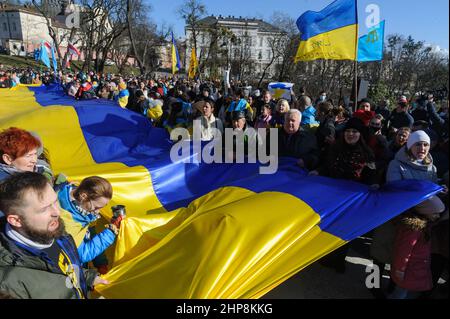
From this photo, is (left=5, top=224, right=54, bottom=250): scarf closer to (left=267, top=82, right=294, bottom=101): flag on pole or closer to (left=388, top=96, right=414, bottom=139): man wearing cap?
(left=388, top=96, right=414, bottom=139): man wearing cap

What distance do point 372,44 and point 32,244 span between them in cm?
636

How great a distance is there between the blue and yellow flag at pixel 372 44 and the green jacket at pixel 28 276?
6.09 m

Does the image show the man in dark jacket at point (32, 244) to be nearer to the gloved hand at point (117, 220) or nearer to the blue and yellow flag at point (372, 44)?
the gloved hand at point (117, 220)

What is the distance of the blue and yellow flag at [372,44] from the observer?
613cm

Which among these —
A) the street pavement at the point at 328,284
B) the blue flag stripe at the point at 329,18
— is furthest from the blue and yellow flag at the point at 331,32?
the street pavement at the point at 328,284

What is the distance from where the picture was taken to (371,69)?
24891 millimetres

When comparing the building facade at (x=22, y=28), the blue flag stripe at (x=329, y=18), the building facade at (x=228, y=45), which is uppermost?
the building facade at (x=22, y=28)

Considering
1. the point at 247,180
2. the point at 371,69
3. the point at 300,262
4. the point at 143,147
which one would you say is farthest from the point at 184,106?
the point at 371,69

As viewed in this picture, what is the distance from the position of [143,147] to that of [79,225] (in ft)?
10.1

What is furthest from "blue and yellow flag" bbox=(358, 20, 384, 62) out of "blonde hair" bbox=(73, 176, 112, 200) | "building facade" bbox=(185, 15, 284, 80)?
"building facade" bbox=(185, 15, 284, 80)

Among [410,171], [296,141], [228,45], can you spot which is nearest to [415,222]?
[410,171]

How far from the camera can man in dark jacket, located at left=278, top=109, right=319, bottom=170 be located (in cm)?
398

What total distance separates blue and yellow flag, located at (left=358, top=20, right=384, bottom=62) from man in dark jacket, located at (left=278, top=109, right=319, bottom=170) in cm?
303

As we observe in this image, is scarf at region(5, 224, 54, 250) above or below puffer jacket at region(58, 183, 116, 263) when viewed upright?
above
